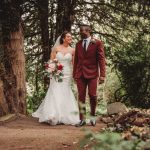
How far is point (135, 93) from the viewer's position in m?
18.7

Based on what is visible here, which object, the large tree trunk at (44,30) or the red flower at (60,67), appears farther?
the large tree trunk at (44,30)

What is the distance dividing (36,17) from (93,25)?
2.30 m

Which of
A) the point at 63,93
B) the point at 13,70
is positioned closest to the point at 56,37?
the point at 13,70

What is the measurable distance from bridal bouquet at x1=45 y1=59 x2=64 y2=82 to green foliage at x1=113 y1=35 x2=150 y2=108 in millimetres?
5719

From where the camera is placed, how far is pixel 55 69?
1085 cm

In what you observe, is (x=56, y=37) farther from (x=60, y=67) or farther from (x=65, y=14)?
(x=60, y=67)

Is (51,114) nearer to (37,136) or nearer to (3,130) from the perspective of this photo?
(3,130)

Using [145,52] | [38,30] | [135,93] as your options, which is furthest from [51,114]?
[135,93]

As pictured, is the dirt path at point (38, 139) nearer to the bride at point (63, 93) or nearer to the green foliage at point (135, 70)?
the bride at point (63, 93)

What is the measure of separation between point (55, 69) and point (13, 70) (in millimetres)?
1383

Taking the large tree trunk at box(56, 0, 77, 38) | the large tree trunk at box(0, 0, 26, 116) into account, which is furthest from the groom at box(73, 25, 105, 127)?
the large tree trunk at box(56, 0, 77, 38)

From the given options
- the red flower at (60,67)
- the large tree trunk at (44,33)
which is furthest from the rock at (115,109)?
the large tree trunk at (44,33)

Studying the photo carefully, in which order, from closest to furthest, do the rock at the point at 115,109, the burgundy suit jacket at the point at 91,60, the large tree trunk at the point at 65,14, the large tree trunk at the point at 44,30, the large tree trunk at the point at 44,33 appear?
the burgundy suit jacket at the point at 91,60 → the rock at the point at 115,109 → the large tree trunk at the point at 44,30 → the large tree trunk at the point at 44,33 → the large tree trunk at the point at 65,14

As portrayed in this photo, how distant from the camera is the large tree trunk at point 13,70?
11.4 metres
